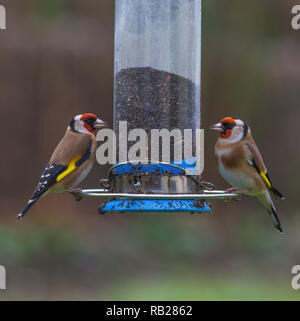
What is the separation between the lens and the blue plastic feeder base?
6.16 meters

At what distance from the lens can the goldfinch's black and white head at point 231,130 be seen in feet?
23.8

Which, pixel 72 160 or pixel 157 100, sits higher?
pixel 157 100

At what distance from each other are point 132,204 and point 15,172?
29.5 feet

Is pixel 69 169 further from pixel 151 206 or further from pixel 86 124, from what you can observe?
pixel 151 206

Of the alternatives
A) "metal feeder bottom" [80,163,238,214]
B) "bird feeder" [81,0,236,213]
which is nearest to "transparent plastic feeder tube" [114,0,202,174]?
"bird feeder" [81,0,236,213]

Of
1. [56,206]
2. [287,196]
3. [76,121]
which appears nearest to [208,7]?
[287,196]

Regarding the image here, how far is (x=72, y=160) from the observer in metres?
7.15

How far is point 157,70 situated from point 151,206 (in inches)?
54.2

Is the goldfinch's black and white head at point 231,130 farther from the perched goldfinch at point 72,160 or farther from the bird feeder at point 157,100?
the perched goldfinch at point 72,160

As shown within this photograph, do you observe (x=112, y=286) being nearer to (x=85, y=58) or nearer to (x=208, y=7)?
(x=85, y=58)

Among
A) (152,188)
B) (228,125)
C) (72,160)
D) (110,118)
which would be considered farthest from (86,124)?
(110,118)

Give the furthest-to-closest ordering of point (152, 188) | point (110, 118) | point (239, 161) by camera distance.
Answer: point (110, 118)
point (239, 161)
point (152, 188)

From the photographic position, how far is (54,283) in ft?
44.7

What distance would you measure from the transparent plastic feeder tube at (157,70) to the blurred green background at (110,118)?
7.05 m
